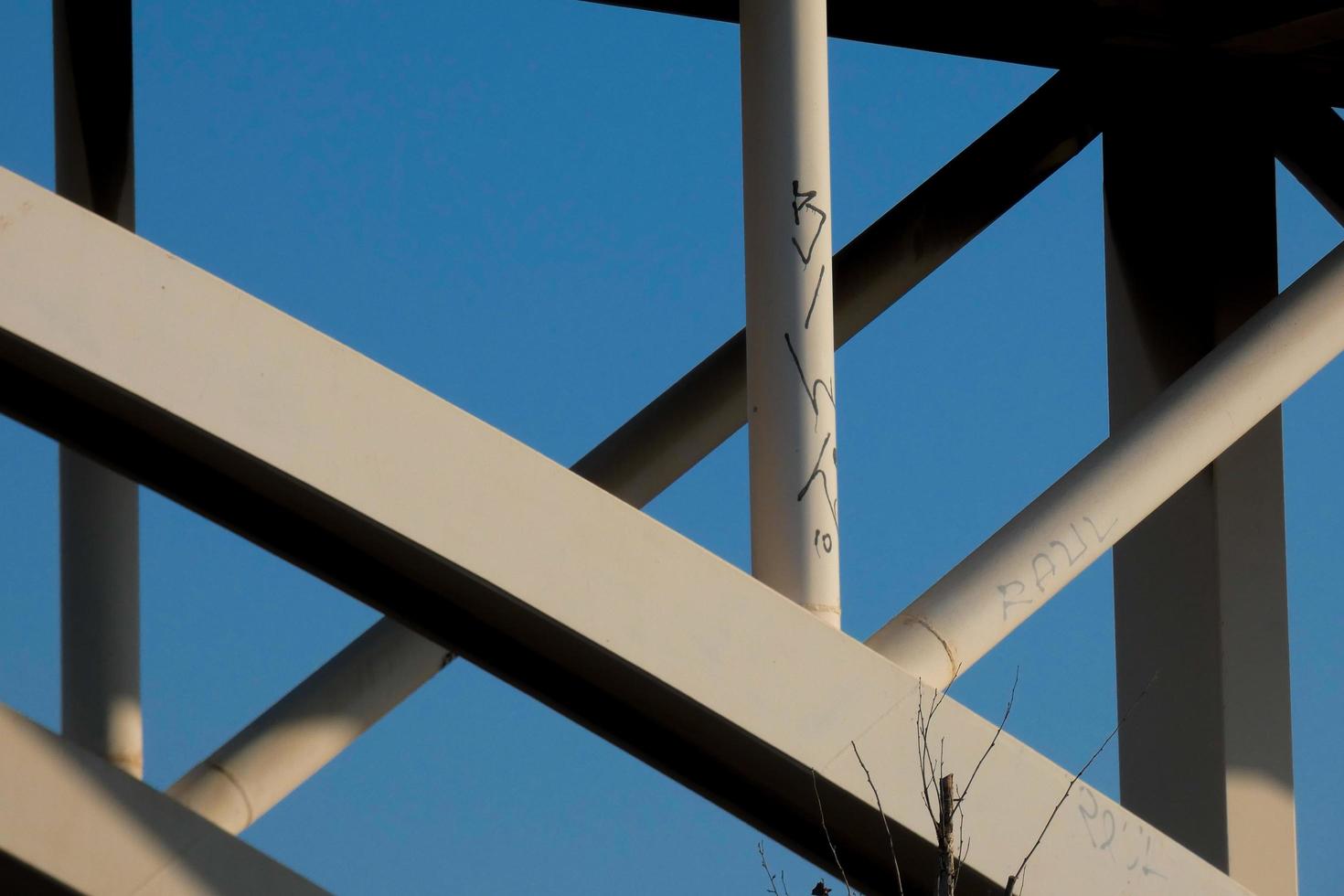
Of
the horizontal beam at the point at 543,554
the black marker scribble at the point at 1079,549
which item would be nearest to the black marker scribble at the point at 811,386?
the horizontal beam at the point at 543,554

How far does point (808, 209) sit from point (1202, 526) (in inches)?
197

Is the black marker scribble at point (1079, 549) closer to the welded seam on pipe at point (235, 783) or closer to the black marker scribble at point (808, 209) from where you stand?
the black marker scribble at point (808, 209)

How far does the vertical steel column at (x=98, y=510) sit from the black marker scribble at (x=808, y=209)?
470 centimetres

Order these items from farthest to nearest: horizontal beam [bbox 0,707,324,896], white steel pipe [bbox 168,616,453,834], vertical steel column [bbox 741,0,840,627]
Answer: white steel pipe [bbox 168,616,453,834]
vertical steel column [bbox 741,0,840,627]
horizontal beam [bbox 0,707,324,896]

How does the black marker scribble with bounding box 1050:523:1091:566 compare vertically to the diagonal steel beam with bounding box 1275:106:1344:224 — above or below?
below

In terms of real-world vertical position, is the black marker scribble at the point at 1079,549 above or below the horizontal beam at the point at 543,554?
above

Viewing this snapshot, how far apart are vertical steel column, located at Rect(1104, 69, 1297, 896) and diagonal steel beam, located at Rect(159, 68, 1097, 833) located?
0.59m

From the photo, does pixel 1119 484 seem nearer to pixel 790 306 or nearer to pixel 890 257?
pixel 790 306

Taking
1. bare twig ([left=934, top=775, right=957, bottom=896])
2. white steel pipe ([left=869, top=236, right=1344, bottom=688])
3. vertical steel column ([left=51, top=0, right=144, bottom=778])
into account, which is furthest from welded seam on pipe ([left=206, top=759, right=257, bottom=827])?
bare twig ([left=934, top=775, right=957, bottom=896])

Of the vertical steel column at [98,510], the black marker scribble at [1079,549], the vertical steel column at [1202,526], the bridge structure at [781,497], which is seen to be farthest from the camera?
the vertical steel column at [1202,526]

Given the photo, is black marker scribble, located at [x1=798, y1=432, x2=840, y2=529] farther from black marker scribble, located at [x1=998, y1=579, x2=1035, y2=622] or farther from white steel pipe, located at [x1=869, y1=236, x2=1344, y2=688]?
black marker scribble, located at [x1=998, y1=579, x2=1035, y2=622]

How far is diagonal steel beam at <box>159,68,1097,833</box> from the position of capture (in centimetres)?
883

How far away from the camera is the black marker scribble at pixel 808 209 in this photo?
5.84 metres

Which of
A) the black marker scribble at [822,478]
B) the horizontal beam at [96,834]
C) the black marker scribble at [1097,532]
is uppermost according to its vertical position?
the black marker scribble at [1097,532]
